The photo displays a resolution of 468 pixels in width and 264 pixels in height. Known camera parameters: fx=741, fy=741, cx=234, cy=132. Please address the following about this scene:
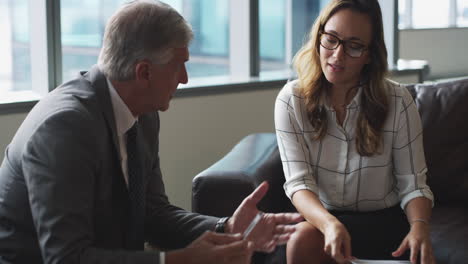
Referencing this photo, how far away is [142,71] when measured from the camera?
6.15ft

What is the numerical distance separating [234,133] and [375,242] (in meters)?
1.75

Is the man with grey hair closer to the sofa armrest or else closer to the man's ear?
the man's ear

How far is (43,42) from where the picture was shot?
3.42m

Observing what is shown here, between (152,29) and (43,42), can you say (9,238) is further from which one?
(43,42)

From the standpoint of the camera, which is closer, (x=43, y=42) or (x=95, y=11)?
(x=43, y=42)

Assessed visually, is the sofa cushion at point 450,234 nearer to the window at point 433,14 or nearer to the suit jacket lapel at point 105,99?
the suit jacket lapel at point 105,99

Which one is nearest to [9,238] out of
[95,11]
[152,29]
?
[152,29]

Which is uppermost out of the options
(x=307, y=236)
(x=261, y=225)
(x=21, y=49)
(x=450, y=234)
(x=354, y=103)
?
(x=21, y=49)

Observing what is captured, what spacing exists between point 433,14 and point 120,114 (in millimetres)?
5262

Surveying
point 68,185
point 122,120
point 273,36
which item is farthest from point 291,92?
point 273,36

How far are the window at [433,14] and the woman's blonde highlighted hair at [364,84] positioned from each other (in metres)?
3.47

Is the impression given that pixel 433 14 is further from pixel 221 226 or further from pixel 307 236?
pixel 221 226

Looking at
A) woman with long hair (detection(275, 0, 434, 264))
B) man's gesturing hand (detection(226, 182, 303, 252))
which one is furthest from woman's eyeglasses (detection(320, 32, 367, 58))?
man's gesturing hand (detection(226, 182, 303, 252))

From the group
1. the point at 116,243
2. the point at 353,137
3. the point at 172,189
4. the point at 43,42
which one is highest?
the point at 43,42
